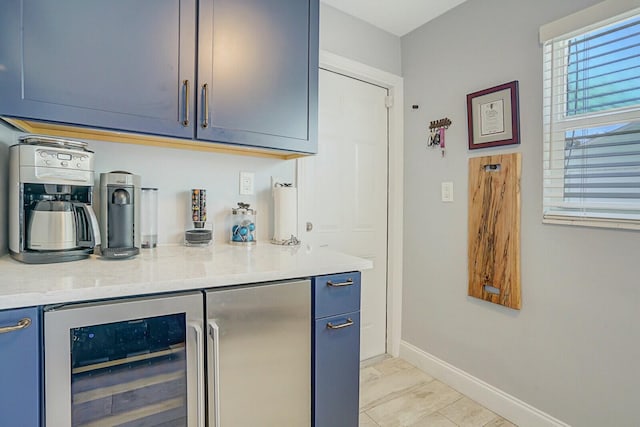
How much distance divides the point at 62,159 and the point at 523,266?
218 cm

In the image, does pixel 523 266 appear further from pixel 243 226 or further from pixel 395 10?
pixel 395 10

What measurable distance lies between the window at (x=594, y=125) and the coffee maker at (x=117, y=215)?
1.96m

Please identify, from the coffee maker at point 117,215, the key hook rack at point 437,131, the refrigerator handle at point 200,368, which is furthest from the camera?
the key hook rack at point 437,131

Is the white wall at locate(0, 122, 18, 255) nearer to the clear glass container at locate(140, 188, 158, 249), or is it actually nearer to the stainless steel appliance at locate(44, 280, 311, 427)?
the clear glass container at locate(140, 188, 158, 249)

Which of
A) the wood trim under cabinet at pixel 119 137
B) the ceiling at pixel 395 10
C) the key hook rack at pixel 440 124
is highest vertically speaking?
the ceiling at pixel 395 10

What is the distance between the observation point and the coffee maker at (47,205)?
1.09 metres

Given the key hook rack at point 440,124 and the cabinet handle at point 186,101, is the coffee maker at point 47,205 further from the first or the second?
the key hook rack at point 440,124

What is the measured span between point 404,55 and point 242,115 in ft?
5.20

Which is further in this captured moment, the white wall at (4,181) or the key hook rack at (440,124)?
the key hook rack at (440,124)

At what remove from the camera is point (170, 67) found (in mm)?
1281

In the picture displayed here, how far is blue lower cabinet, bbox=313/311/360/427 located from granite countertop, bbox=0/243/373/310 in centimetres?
24

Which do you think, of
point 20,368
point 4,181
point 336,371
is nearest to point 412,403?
point 336,371

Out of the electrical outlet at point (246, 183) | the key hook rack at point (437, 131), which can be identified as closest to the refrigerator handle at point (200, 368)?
the electrical outlet at point (246, 183)

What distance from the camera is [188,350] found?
100 cm
